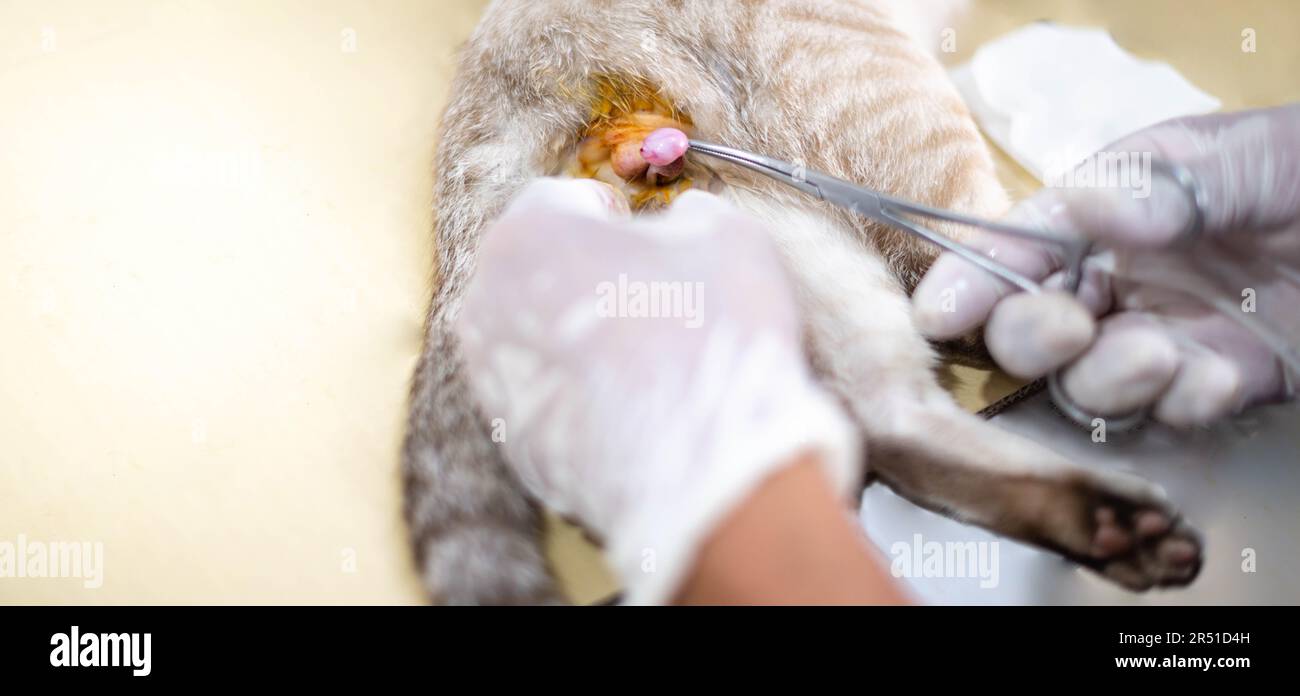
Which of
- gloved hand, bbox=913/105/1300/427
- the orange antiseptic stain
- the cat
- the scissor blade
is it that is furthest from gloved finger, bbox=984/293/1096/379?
the orange antiseptic stain

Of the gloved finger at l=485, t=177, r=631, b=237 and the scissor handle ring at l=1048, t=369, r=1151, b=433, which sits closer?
the gloved finger at l=485, t=177, r=631, b=237

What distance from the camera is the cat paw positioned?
1.11 meters

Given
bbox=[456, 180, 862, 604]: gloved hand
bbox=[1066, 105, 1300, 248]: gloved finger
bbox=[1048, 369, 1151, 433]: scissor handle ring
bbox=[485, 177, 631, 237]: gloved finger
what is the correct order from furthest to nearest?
bbox=[1048, 369, 1151, 433]: scissor handle ring → bbox=[1066, 105, 1300, 248]: gloved finger → bbox=[485, 177, 631, 237]: gloved finger → bbox=[456, 180, 862, 604]: gloved hand

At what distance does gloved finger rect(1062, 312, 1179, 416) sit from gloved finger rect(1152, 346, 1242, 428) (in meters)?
0.02

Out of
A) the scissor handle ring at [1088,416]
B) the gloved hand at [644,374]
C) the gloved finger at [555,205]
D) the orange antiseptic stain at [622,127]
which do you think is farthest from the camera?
the orange antiseptic stain at [622,127]

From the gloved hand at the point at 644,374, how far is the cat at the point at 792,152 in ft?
0.91

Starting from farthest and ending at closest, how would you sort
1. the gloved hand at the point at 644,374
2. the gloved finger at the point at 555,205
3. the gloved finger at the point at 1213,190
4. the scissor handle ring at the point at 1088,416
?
the scissor handle ring at the point at 1088,416, the gloved finger at the point at 1213,190, the gloved finger at the point at 555,205, the gloved hand at the point at 644,374

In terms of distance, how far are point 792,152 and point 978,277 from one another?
0.40m

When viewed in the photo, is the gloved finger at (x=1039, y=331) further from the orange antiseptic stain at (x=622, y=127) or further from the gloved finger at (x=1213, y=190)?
the orange antiseptic stain at (x=622, y=127)

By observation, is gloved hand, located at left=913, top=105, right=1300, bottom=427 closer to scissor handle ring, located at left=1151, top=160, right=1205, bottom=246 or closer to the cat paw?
scissor handle ring, located at left=1151, top=160, right=1205, bottom=246

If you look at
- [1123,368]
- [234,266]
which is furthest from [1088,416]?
[234,266]

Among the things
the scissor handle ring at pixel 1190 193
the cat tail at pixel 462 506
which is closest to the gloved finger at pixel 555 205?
the cat tail at pixel 462 506

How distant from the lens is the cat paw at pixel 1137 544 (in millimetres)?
1110

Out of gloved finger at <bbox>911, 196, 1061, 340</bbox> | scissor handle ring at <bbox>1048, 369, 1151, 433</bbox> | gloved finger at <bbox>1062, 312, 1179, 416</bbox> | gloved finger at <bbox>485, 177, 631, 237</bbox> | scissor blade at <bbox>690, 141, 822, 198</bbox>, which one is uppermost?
scissor blade at <bbox>690, 141, 822, 198</bbox>
